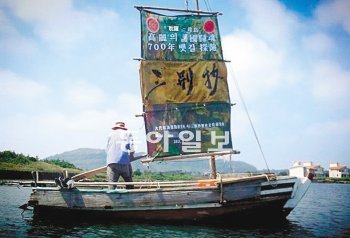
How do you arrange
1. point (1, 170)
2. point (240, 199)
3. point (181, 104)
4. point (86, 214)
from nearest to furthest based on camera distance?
1. point (240, 199)
2. point (86, 214)
3. point (181, 104)
4. point (1, 170)

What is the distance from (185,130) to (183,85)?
7.38 ft

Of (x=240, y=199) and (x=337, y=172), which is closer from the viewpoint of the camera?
(x=240, y=199)

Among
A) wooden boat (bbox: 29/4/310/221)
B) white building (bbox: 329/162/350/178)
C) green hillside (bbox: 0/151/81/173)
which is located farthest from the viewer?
white building (bbox: 329/162/350/178)

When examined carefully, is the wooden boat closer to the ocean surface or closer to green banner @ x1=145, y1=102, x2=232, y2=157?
green banner @ x1=145, y1=102, x2=232, y2=157

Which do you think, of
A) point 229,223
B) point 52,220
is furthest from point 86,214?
point 229,223

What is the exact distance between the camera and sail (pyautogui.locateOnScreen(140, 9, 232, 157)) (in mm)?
14453

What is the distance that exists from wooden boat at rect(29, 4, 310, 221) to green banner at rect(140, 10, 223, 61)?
0.15ft

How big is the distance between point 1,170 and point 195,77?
4030 centimetres

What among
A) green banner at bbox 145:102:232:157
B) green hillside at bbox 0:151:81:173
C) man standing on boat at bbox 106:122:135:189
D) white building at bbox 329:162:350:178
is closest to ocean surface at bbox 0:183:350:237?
man standing on boat at bbox 106:122:135:189

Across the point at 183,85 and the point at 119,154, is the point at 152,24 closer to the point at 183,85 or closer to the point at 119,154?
the point at 183,85

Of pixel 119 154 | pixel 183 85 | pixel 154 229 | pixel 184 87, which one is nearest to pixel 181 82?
pixel 183 85

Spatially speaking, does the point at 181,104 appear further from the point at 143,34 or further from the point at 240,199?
the point at 240,199

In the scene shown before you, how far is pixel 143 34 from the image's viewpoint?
15148 millimetres

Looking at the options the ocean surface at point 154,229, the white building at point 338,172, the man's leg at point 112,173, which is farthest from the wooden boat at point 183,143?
the white building at point 338,172
